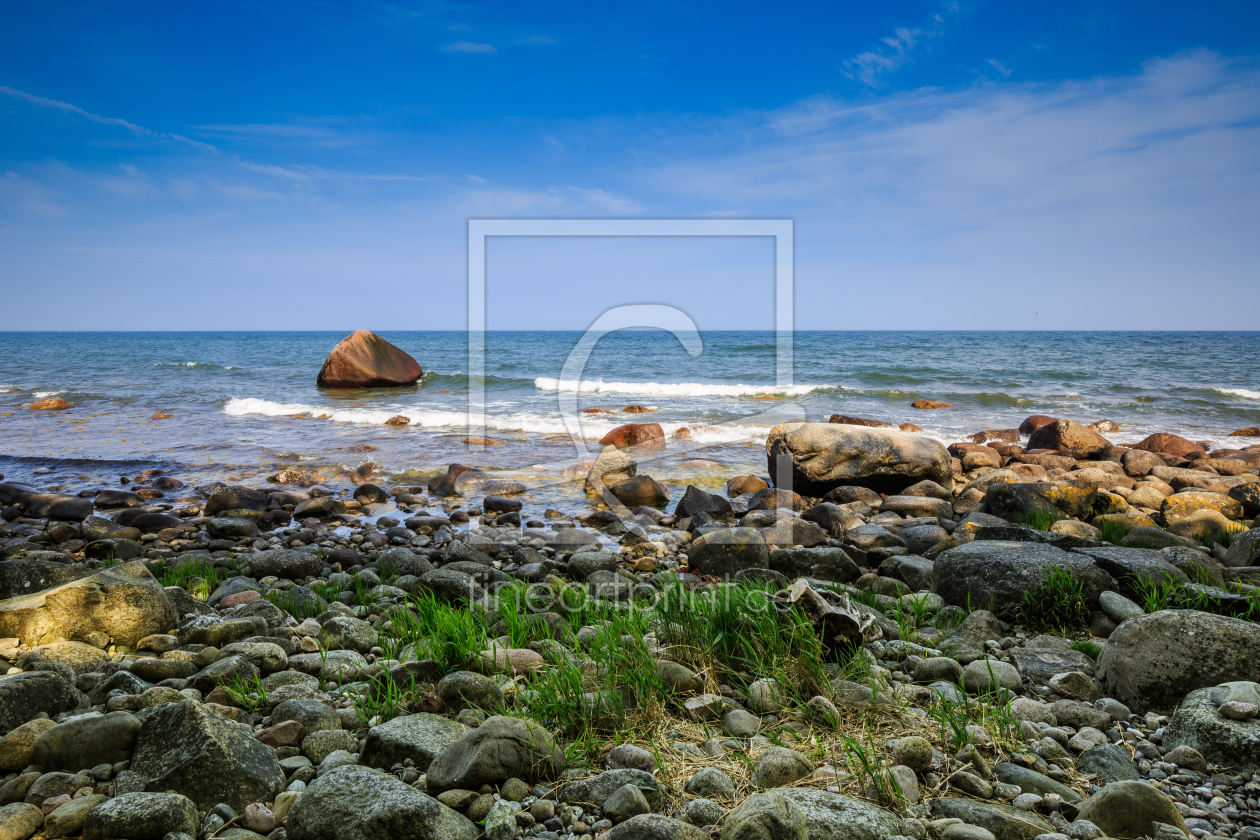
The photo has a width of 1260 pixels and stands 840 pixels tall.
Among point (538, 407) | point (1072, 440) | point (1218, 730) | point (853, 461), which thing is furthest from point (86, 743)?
point (538, 407)

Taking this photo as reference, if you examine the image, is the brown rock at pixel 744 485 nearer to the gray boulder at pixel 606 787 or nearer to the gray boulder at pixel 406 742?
the gray boulder at pixel 406 742

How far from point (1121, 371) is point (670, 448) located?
85.6ft

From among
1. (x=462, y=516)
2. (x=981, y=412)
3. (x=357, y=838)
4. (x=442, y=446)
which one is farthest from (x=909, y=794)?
(x=981, y=412)

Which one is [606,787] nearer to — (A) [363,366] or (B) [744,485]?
(B) [744,485]

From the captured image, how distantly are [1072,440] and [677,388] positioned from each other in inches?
526

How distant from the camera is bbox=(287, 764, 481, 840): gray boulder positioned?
2.07 meters

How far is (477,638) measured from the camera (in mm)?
3582

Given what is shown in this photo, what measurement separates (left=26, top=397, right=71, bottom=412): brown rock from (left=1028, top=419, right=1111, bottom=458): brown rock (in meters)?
23.8

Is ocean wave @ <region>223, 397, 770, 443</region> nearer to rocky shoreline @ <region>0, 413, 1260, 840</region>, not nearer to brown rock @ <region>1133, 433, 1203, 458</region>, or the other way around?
brown rock @ <region>1133, 433, 1203, 458</region>

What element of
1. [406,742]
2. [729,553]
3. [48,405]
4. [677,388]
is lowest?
[729,553]

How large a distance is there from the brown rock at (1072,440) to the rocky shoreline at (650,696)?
6084 mm

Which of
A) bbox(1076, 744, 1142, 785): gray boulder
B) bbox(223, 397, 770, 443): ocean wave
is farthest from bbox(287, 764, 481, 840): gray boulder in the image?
bbox(223, 397, 770, 443): ocean wave

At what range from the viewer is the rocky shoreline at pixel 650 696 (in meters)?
2.15

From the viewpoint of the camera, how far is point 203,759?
2.31 m
